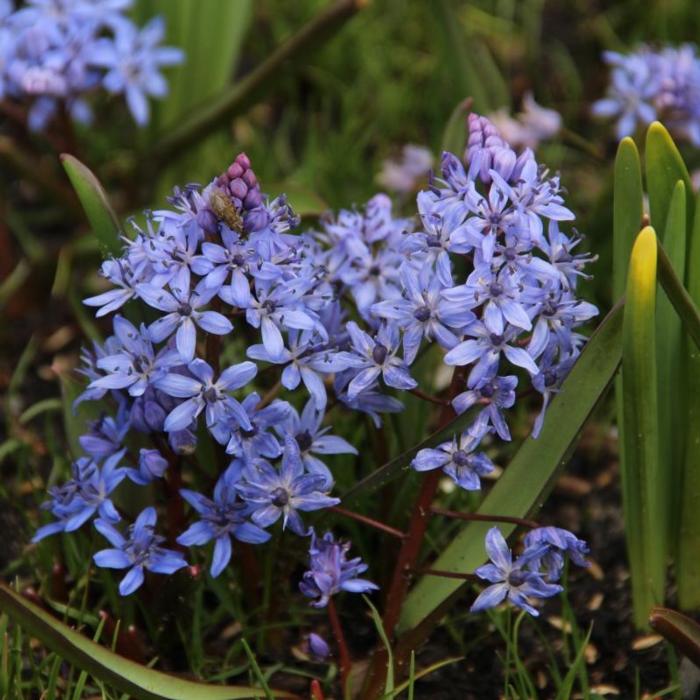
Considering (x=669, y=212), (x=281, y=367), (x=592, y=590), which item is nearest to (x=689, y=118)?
(x=669, y=212)

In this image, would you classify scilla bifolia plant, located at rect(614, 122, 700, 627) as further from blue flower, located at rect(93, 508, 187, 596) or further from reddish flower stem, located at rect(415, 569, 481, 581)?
blue flower, located at rect(93, 508, 187, 596)

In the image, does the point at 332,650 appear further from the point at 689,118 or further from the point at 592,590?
the point at 689,118

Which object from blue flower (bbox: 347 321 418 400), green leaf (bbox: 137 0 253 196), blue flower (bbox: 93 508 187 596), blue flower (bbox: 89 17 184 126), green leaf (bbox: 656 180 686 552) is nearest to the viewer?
blue flower (bbox: 347 321 418 400)

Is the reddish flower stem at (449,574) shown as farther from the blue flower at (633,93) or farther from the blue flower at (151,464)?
the blue flower at (633,93)

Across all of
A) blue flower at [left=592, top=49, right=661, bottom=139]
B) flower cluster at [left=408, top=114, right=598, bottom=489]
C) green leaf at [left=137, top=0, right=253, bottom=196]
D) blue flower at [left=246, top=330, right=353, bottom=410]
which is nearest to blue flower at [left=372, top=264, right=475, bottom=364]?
flower cluster at [left=408, top=114, right=598, bottom=489]

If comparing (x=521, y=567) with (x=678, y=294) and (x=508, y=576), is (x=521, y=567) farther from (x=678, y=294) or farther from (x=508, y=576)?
(x=678, y=294)

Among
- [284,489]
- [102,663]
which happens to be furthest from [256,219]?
[102,663]
